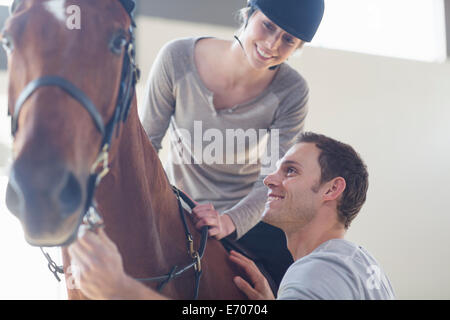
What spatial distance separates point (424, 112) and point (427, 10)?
0.52 meters

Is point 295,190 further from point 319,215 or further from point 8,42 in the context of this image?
point 8,42

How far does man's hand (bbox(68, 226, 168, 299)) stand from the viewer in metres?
0.48

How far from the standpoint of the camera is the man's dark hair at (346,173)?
2.76 ft

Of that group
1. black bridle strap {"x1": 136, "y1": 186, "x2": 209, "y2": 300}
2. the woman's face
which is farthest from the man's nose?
black bridle strap {"x1": 136, "y1": 186, "x2": 209, "y2": 300}

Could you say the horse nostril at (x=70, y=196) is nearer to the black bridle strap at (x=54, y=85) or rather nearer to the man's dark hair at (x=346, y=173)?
→ the black bridle strap at (x=54, y=85)

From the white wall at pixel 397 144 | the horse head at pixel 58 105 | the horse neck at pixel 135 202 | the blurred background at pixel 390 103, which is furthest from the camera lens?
the white wall at pixel 397 144

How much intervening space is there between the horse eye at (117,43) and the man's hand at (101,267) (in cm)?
20

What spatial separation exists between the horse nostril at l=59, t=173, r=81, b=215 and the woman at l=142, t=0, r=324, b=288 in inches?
18.0

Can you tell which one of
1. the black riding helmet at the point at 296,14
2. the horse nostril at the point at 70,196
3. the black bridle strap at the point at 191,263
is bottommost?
the black bridle strap at the point at 191,263

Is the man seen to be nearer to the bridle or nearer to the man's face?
the man's face

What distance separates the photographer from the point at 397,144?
2062mm

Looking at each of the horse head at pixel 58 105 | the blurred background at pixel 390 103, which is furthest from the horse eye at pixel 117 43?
the blurred background at pixel 390 103

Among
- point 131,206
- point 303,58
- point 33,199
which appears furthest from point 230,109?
point 303,58

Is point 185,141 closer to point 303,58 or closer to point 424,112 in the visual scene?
point 303,58
